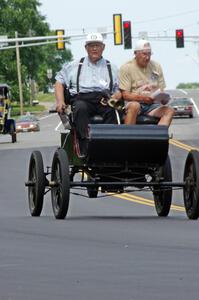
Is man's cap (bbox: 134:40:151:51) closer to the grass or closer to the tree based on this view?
the tree

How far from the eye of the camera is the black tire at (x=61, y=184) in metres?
14.5

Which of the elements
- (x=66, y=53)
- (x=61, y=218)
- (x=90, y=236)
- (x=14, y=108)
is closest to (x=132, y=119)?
(x=61, y=218)

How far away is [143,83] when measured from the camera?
15.0 metres

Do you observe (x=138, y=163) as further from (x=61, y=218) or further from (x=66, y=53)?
(x=66, y=53)

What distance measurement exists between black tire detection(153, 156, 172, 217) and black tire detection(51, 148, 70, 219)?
3.73ft

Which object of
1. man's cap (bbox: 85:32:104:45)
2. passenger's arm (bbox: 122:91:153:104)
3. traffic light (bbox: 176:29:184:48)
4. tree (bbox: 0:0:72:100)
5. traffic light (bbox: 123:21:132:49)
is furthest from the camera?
tree (bbox: 0:0:72:100)

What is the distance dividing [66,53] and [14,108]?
199ft

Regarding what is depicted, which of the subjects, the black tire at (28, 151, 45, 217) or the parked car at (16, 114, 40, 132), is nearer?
the black tire at (28, 151, 45, 217)

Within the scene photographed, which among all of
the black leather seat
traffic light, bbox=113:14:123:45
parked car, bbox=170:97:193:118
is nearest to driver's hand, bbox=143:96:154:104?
the black leather seat

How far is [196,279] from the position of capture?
8.93 m

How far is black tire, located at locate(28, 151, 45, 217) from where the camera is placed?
15156 millimetres

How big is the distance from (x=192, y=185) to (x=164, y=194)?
81 cm

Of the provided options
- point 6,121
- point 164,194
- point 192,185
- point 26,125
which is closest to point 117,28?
point 6,121

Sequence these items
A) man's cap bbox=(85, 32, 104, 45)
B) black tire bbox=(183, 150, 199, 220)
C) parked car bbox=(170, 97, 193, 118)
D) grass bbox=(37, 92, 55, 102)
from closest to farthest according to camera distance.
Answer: black tire bbox=(183, 150, 199, 220) → man's cap bbox=(85, 32, 104, 45) → parked car bbox=(170, 97, 193, 118) → grass bbox=(37, 92, 55, 102)
